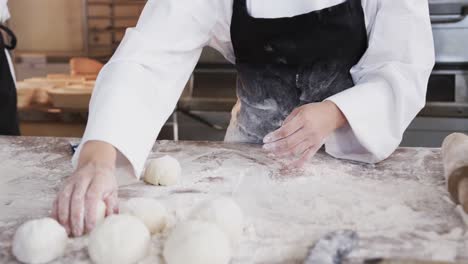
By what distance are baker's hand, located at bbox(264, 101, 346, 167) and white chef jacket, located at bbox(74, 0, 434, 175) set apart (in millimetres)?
80

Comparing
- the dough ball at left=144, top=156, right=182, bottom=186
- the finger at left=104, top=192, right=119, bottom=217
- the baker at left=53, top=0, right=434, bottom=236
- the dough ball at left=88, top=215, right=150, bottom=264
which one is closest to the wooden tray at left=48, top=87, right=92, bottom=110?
the baker at left=53, top=0, right=434, bottom=236

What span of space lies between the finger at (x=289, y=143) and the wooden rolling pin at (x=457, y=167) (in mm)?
302

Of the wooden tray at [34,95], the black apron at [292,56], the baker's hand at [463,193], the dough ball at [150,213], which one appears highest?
the black apron at [292,56]

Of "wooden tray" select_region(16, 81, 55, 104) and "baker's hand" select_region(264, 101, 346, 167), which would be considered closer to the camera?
"baker's hand" select_region(264, 101, 346, 167)

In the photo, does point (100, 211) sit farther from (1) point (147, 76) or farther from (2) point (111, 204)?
(1) point (147, 76)

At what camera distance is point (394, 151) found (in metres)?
1.46

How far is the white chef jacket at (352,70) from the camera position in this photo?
4.13 feet

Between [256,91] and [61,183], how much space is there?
61cm

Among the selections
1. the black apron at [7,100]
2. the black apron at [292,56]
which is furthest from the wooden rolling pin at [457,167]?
the black apron at [7,100]

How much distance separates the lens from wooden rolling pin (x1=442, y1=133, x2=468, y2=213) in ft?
3.39

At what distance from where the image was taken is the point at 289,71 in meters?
1.50

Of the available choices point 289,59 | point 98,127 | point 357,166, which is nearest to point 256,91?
point 289,59

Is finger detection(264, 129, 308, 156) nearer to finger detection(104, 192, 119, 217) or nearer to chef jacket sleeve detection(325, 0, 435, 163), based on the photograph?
chef jacket sleeve detection(325, 0, 435, 163)

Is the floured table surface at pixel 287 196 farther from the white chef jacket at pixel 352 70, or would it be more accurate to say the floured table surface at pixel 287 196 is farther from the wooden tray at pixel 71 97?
the wooden tray at pixel 71 97
